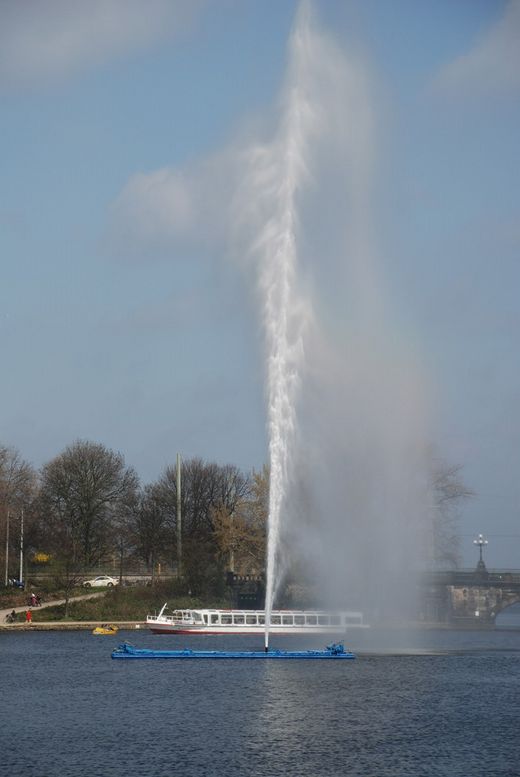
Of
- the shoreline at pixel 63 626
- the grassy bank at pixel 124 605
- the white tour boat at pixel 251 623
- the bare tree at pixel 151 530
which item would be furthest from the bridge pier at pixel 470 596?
the bare tree at pixel 151 530

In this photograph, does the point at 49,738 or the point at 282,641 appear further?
the point at 282,641

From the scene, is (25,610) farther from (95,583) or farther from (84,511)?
(84,511)

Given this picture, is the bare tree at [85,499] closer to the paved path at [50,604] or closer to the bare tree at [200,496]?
the bare tree at [200,496]

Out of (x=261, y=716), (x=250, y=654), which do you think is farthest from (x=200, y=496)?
(x=261, y=716)

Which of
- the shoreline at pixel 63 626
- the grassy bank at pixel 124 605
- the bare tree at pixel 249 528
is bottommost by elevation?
the shoreline at pixel 63 626

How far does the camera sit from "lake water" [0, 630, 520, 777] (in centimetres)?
3544

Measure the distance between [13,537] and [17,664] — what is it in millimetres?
58187

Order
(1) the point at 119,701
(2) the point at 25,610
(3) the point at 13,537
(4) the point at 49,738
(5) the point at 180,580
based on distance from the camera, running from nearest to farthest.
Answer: (4) the point at 49,738 → (1) the point at 119,701 → (2) the point at 25,610 → (5) the point at 180,580 → (3) the point at 13,537

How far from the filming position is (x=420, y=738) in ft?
131

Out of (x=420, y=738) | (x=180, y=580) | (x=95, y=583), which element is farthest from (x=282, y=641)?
(x=420, y=738)

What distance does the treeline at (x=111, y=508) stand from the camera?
Answer: 120m

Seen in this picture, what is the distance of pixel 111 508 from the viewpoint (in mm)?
125188

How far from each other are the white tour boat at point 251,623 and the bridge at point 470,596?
13.4m

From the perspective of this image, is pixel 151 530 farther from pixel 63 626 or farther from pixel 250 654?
pixel 250 654
